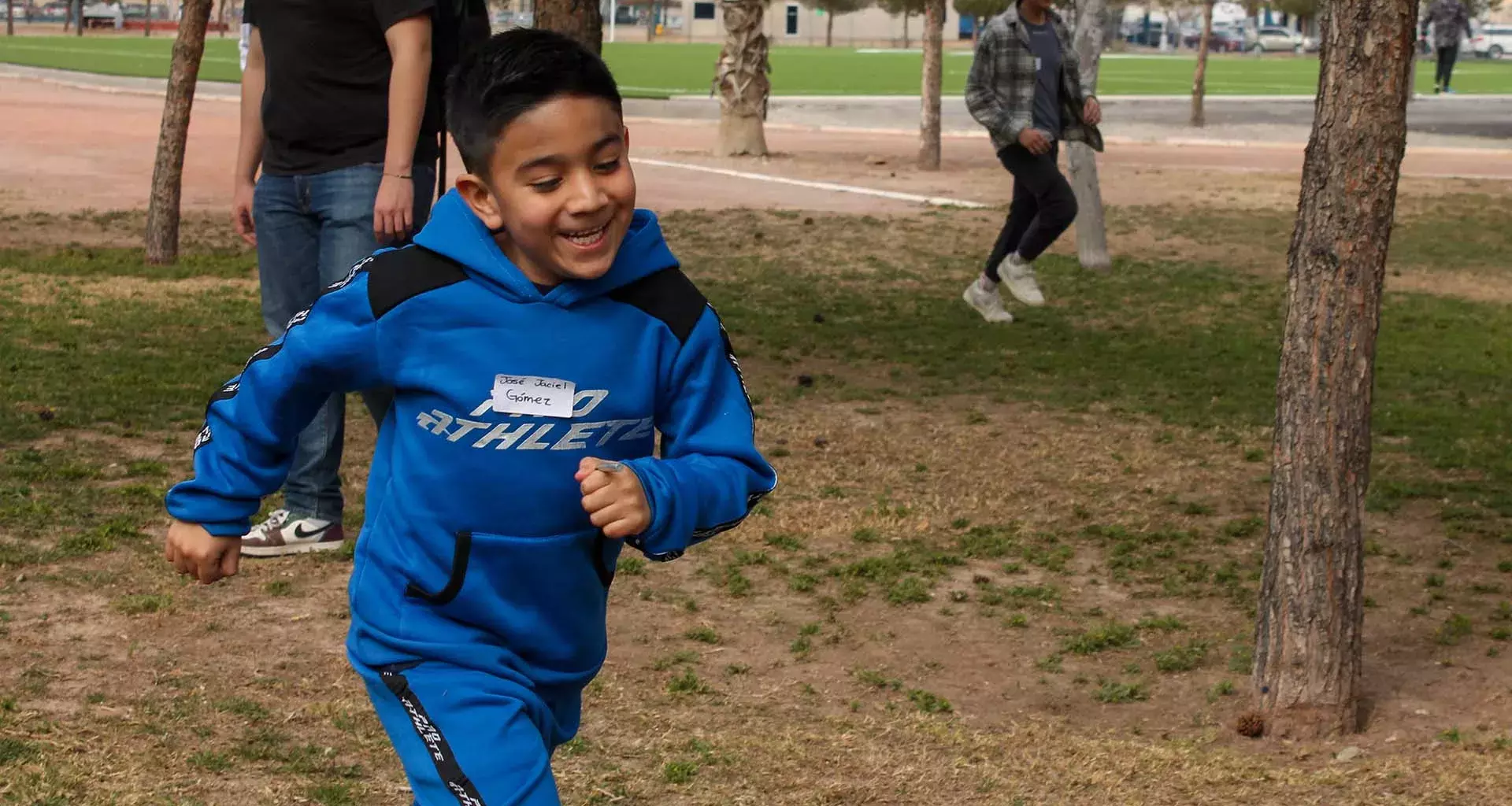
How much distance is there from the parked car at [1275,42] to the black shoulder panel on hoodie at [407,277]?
87.2 m

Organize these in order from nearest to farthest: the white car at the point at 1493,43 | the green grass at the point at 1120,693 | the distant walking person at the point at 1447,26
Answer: the green grass at the point at 1120,693 < the distant walking person at the point at 1447,26 < the white car at the point at 1493,43

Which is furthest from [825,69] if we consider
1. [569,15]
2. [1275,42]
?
[569,15]

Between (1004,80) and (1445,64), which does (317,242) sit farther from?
(1445,64)

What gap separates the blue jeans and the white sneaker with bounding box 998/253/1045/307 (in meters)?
6.02

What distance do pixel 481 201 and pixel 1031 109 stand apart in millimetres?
7810

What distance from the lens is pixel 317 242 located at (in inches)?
222

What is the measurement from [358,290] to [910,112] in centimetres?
3057

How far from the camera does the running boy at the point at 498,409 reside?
2797mm

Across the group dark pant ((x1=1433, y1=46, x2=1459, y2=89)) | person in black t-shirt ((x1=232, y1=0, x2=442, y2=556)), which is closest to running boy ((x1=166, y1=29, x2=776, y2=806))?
person in black t-shirt ((x1=232, y1=0, x2=442, y2=556))

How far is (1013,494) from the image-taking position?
23.6 ft

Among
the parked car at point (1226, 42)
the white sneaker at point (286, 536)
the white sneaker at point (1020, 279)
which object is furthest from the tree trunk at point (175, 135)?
the parked car at point (1226, 42)

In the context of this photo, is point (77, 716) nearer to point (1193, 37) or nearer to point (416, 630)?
point (416, 630)

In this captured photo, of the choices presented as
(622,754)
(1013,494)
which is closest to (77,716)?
(622,754)

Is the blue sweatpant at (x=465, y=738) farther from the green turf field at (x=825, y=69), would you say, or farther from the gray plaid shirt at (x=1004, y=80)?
the green turf field at (x=825, y=69)
